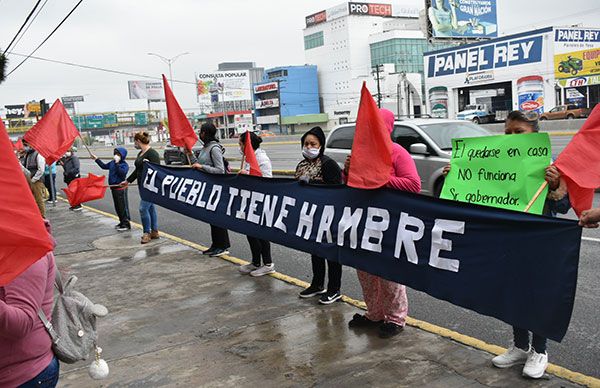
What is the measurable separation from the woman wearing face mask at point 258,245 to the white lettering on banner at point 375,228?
2516 millimetres

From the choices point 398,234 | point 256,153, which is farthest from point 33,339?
point 256,153

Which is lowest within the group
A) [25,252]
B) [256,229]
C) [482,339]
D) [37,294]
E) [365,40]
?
[482,339]

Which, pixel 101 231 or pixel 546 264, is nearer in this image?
pixel 546 264

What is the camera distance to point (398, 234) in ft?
13.8

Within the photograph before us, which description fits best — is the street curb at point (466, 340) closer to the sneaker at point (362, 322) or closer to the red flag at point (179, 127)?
the sneaker at point (362, 322)

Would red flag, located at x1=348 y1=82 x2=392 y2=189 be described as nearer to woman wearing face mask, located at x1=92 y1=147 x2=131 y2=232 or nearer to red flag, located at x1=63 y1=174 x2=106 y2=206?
woman wearing face mask, located at x1=92 y1=147 x2=131 y2=232

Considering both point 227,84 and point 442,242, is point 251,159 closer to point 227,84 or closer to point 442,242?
point 442,242

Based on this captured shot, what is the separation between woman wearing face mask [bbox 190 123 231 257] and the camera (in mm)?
7484

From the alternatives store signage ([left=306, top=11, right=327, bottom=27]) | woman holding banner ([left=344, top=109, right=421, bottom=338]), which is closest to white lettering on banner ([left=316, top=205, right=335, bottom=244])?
woman holding banner ([left=344, top=109, right=421, bottom=338])

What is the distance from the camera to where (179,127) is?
776 centimetres

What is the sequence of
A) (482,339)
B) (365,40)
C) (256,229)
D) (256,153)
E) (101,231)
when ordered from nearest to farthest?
(482,339) → (256,229) → (256,153) → (101,231) → (365,40)

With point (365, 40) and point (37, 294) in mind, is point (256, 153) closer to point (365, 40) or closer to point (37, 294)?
point (37, 294)

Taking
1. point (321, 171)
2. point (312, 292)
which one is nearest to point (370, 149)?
point (321, 171)

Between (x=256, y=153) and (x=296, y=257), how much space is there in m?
1.95
